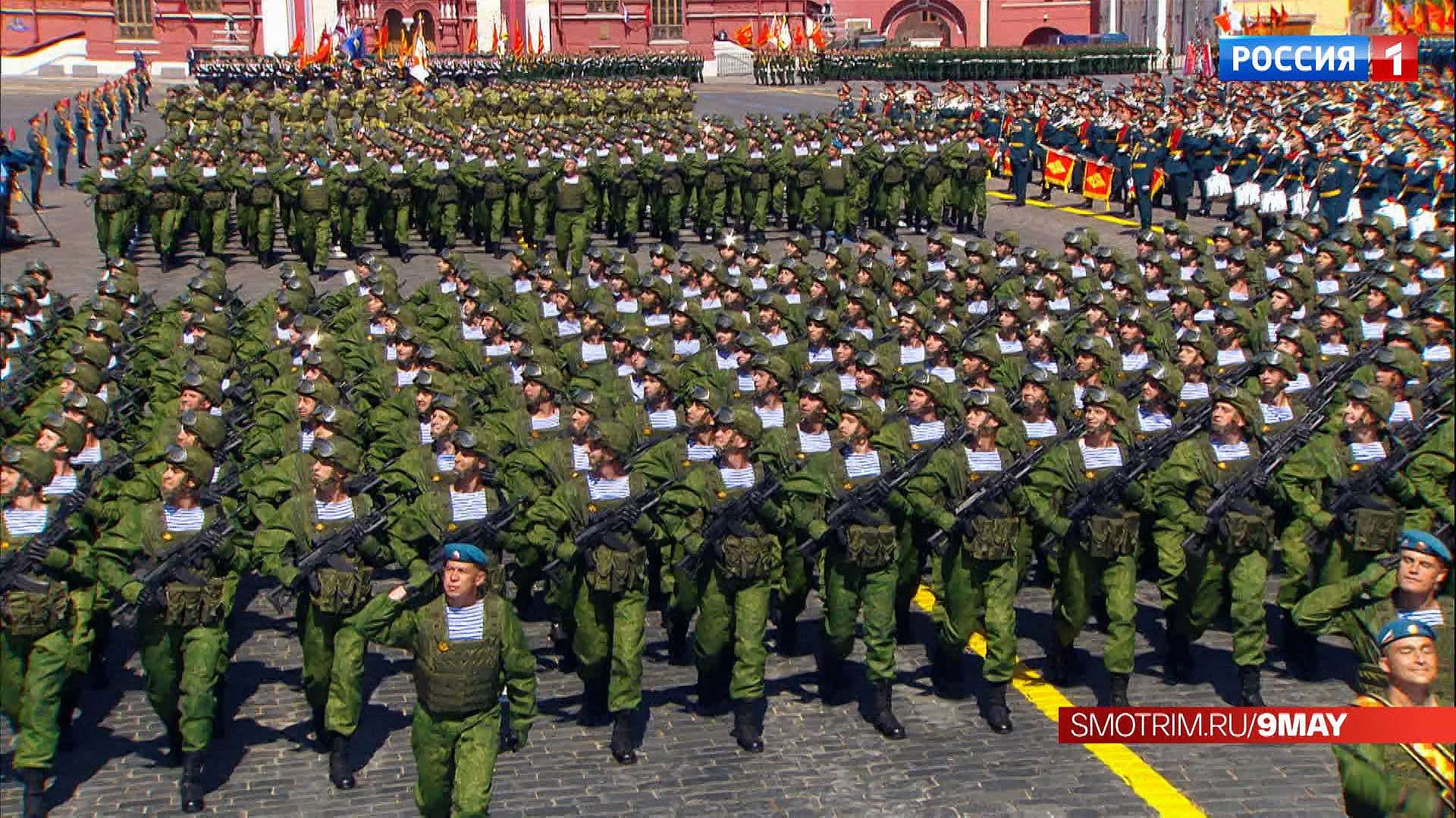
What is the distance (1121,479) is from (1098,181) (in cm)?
2252

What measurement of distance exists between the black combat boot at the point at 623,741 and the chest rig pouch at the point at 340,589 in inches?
68.3

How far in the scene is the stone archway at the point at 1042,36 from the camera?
8650 centimetres

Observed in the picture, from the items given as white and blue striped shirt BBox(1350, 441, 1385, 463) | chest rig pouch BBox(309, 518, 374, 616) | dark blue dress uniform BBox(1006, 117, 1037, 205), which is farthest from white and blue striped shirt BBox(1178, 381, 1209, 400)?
dark blue dress uniform BBox(1006, 117, 1037, 205)

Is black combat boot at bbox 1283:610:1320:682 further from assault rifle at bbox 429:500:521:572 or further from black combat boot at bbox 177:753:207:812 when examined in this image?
black combat boot at bbox 177:753:207:812

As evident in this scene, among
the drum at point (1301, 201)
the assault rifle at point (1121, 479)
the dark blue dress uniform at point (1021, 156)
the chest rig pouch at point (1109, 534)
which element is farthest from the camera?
the dark blue dress uniform at point (1021, 156)

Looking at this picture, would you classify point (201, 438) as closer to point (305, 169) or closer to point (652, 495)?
point (652, 495)

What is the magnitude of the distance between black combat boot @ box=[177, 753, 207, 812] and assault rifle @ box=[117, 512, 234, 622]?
36.7 inches

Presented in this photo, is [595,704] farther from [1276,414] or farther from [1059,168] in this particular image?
[1059,168]

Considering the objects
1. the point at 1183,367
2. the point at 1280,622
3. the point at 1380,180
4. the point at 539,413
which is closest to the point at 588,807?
the point at 539,413

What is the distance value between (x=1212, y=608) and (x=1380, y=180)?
57.3ft

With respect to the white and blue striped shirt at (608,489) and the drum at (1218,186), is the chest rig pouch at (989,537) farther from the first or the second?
the drum at (1218,186)

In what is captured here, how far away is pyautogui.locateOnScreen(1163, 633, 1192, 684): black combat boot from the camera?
37.6 feet

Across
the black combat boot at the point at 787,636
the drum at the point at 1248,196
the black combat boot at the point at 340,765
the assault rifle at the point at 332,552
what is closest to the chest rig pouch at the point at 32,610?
the assault rifle at the point at 332,552

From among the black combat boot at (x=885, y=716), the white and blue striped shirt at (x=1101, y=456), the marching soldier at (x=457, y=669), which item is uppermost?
the white and blue striped shirt at (x=1101, y=456)
